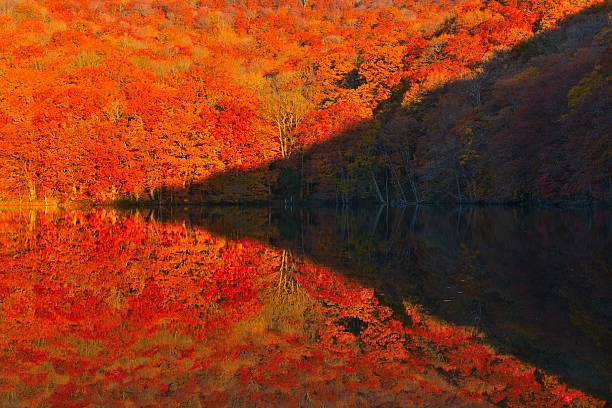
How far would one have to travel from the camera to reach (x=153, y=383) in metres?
5.76

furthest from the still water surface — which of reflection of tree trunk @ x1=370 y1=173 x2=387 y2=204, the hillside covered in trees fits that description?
reflection of tree trunk @ x1=370 y1=173 x2=387 y2=204

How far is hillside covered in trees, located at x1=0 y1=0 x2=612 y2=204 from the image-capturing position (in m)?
42.2

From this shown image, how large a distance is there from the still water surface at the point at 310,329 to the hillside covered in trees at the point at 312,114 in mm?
26469

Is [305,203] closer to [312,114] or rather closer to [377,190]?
[377,190]

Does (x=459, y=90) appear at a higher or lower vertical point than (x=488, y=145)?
higher

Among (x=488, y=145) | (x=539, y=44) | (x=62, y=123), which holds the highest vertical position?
(x=539, y=44)

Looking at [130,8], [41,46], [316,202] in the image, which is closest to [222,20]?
[130,8]

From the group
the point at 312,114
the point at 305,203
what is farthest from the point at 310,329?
the point at 312,114

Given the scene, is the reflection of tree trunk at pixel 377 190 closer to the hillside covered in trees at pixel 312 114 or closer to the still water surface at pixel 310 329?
the hillside covered in trees at pixel 312 114

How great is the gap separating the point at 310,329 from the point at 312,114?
48.6m

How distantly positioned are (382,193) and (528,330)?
51.0 m

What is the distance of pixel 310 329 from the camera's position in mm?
7805

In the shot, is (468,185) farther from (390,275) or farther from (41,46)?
(41,46)

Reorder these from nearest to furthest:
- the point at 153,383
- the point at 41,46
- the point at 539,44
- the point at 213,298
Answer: the point at 153,383
the point at 213,298
the point at 539,44
the point at 41,46
